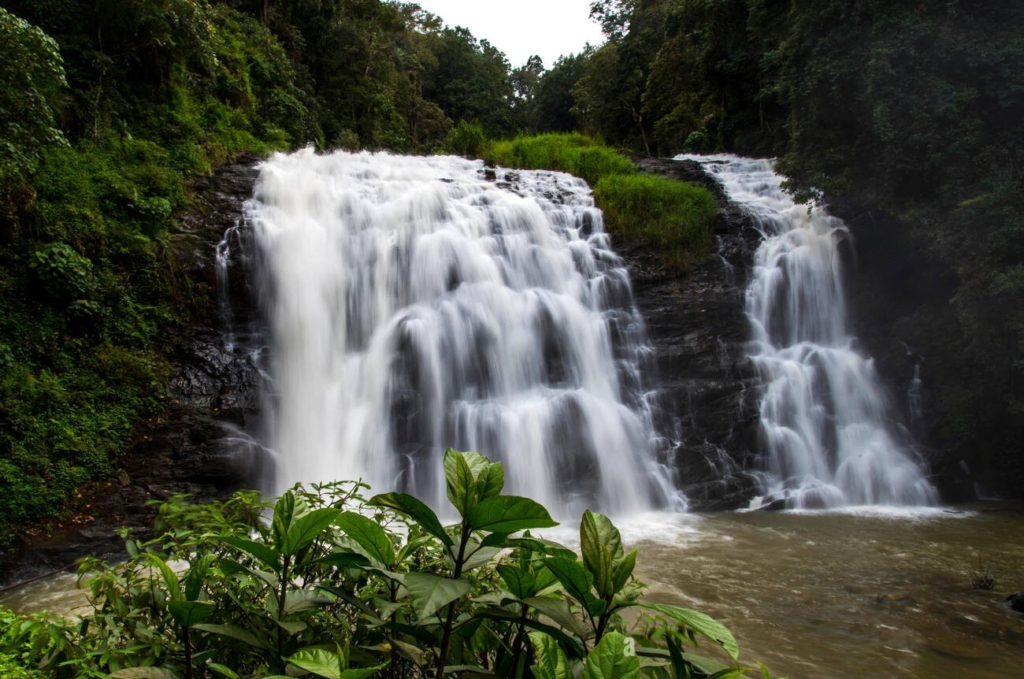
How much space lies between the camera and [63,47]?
9.97 meters

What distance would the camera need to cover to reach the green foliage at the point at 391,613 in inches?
39.8

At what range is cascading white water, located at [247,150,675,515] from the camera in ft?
26.9

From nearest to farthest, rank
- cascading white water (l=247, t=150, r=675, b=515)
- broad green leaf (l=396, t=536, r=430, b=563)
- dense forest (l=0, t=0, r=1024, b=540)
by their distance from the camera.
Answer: broad green leaf (l=396, t=536, r=430, b=563)
dense forest (l=0, t=0, r=1024, b=540)
cascading white water (l=247, t=150, r=675, b=515)

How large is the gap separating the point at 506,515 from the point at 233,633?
0.60m

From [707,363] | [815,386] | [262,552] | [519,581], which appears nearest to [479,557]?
[519,581]

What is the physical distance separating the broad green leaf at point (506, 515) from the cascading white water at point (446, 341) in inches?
269

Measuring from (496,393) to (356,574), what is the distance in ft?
25.0

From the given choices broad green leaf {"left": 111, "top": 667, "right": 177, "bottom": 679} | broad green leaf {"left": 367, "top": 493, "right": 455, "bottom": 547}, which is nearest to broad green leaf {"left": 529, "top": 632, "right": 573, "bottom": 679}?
broad green leaf {"left": 367, "top": 493, "right": 455, "bottom": 547}

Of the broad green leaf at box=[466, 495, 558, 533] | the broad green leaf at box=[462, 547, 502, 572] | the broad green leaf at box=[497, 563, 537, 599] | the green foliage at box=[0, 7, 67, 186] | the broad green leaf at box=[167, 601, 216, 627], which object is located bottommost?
the broad green leaf at box=[167, 601, 216, 627]

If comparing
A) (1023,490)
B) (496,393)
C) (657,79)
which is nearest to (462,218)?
(496,393)

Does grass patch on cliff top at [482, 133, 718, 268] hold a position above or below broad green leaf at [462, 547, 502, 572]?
above

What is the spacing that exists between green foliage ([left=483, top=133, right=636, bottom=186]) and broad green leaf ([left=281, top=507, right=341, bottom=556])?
1314cm

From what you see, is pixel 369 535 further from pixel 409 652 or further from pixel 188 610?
pixel 188 610

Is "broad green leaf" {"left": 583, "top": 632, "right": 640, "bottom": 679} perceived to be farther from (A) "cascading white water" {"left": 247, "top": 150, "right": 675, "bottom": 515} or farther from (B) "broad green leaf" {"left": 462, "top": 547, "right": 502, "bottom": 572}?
(A) "cascading white water" {"left": 247, "top": 150, "right": 675, "bottom": 515}
